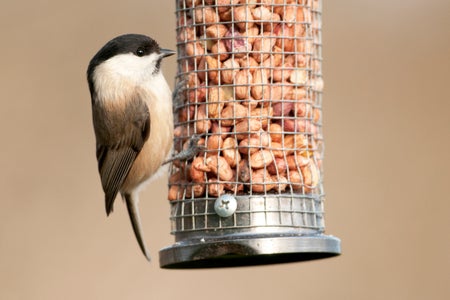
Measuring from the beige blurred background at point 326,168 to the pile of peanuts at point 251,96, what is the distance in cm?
212

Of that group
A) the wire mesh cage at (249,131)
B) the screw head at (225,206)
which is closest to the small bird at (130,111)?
the wire mesh cage at (249,131)

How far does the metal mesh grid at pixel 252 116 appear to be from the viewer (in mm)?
4207

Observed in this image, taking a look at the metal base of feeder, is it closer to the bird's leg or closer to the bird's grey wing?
the bird's leg

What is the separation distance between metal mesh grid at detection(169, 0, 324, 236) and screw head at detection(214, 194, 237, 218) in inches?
1.3

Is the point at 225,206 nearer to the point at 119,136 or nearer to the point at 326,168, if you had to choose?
Answer: the point at 119,136

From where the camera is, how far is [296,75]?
432cm

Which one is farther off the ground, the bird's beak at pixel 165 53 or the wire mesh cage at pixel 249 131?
the bird's beak at pixel 165 53

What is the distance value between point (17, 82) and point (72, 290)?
174 cm

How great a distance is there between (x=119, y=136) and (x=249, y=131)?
2.69ft

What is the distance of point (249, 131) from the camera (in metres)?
4.22

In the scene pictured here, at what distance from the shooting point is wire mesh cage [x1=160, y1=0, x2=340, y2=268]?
418 centimetres

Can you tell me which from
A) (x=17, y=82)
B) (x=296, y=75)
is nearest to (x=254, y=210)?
(x=296, y=75)

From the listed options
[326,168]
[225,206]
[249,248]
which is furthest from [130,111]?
[326,168]

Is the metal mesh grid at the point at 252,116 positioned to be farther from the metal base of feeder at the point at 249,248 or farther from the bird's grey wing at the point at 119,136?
the bird's grey wing at the point at 119,136
